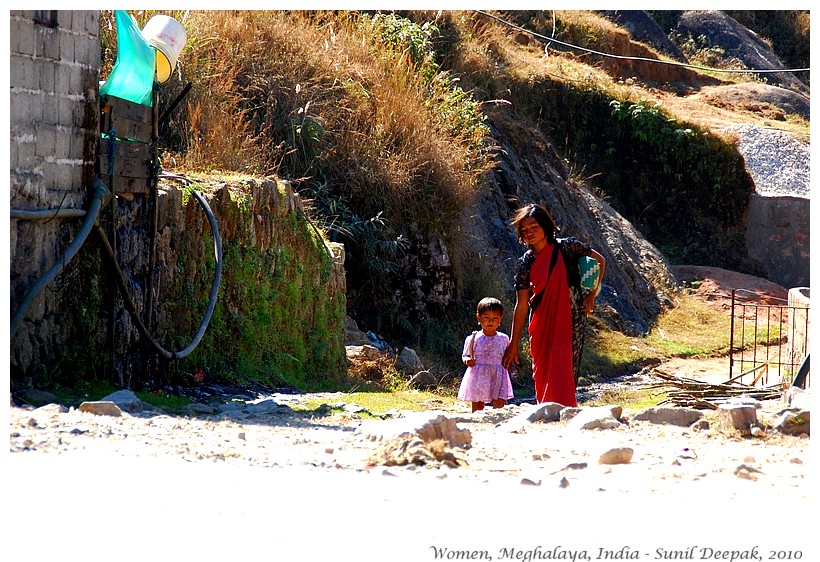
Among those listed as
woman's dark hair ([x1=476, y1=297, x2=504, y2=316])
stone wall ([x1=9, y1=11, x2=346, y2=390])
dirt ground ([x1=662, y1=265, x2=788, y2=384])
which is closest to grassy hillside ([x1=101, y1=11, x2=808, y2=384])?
stone wall ([x1=9, y1=11, x2=346, y2=390])

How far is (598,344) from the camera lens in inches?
606

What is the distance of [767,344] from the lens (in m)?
13.6

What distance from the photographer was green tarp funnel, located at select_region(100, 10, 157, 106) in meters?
6.79

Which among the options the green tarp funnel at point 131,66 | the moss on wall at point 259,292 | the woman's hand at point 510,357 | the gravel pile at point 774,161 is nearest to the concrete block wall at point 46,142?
the green tarp funnel at point 131,66

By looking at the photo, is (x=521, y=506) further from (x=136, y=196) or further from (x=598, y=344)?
(x=598, y=344)

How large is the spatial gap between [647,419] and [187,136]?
21.7ft

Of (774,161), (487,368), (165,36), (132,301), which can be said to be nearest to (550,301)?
(487,368)

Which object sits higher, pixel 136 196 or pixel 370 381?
pixel 136 196

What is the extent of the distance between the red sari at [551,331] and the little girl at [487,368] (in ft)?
1.15

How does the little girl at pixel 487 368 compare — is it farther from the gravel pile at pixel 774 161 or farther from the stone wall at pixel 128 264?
the gravel pile at pixel 774 161

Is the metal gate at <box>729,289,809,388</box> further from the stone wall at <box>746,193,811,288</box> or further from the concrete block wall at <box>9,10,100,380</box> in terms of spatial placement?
the concrete block wall at <box>9,10,100,380</box>

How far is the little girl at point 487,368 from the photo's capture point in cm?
720

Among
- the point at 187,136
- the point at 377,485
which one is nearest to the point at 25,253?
the point at 377,485

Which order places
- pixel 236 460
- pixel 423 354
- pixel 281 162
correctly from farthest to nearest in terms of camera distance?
1. pixel 423 354
2. pixel 281 162
3. pixel 236 460
